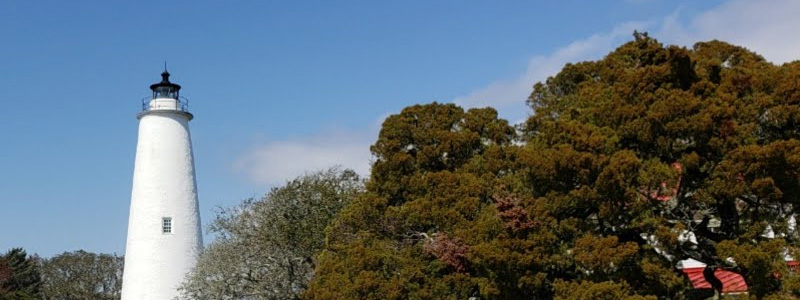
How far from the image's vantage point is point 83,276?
56.1m

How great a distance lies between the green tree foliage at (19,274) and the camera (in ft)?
160

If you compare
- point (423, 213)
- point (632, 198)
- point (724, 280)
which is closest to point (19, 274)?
point (423, 213)

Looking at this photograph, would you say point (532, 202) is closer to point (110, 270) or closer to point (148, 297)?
point (148, 297)

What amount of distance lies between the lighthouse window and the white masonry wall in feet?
0.33

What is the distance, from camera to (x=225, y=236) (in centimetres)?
2619

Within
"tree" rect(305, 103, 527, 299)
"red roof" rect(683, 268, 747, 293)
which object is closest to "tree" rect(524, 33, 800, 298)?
"tree" rect(305, 103, 527, 299)

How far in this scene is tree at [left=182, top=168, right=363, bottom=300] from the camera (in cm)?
2414

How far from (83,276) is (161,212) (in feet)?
104

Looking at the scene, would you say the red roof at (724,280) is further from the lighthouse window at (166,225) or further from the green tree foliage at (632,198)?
the lighthouse window at (166,225)

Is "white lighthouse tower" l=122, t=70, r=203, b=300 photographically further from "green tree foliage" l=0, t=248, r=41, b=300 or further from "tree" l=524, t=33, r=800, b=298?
"green tree foliage" l=0, t=248, r=41, b=300

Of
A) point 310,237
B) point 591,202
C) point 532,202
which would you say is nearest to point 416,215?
point 532,202

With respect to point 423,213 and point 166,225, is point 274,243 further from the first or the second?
point 423,213

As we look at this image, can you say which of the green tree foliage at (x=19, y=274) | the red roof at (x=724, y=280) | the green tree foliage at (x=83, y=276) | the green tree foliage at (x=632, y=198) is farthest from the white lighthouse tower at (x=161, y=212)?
the green tree foliage at (x=83, y=276)

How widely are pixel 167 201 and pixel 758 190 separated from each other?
19.1 m
